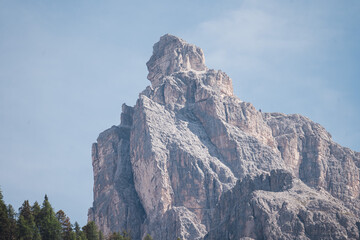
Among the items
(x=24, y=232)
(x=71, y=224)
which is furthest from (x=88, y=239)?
(x=24, y=232)

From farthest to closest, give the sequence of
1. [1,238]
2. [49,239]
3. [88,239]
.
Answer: [88,239]
[49,239]
[1,238]

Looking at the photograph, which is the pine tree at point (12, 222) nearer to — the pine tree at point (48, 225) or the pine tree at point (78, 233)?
the pine tree at point (48, 225)

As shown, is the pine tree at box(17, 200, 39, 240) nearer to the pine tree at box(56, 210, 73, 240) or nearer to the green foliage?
the green foliage

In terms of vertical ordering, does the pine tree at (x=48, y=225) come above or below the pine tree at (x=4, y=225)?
above

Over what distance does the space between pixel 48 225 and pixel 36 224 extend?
2.28 metres

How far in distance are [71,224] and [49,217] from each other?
23.4 feet

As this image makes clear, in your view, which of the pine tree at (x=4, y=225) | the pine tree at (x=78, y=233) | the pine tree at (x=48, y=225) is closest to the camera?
the pine tree at (x=4, y=225)

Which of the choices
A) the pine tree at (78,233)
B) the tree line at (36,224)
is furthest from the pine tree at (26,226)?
the pine tree at (78,233)

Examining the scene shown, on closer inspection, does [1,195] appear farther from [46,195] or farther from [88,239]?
[88,239]

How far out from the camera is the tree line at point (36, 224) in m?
176

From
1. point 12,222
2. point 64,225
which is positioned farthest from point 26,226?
Answer: point 64,225

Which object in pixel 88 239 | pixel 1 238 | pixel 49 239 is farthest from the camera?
pixel 88 239

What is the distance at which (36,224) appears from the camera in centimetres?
18838

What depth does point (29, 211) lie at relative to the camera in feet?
616
